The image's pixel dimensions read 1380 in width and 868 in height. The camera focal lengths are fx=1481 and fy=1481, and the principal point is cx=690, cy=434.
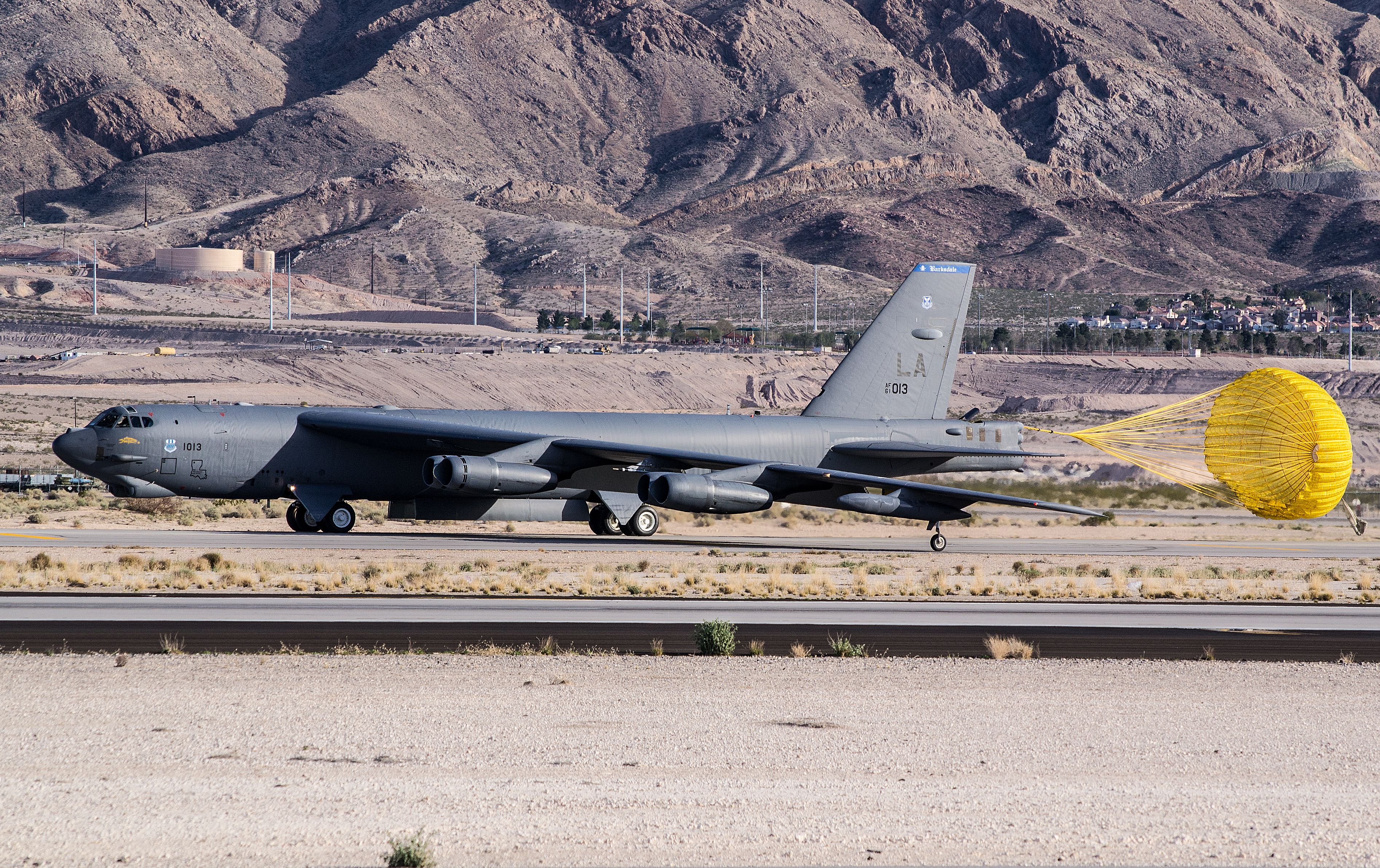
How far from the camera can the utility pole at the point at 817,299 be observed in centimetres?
15235

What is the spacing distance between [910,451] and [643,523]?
6946 mm

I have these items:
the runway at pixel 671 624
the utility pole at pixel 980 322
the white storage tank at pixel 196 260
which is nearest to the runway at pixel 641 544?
the runway at pixel 671 624

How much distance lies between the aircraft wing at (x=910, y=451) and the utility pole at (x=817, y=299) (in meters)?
110

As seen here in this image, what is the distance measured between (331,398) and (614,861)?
8593 cm

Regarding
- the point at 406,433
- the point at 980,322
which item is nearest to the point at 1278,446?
the point at 406,433

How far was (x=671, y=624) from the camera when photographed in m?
21.2

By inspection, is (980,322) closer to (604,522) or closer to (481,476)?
(604,522)

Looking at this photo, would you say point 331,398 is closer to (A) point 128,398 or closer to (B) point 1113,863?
(A) point 128,398

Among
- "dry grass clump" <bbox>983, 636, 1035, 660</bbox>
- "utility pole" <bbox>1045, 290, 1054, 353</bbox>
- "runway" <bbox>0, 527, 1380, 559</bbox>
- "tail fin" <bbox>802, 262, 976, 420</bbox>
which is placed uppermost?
"utility pole" <bbox>1045, 290, 1054, 353</bbox>

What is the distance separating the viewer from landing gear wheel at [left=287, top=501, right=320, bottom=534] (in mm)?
35250

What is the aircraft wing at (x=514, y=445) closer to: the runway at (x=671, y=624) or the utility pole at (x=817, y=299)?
the runway at (x=671, y=624)

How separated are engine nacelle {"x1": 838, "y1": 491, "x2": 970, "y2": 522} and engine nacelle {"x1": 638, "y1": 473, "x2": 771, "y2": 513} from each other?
230cm

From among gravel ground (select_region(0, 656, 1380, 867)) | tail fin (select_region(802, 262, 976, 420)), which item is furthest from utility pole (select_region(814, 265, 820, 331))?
gravel ground (select_region(0, 656, 1380, 867))

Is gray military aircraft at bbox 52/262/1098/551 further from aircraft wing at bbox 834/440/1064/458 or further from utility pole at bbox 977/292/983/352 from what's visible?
utility pole at bbox 977/292/983/352
